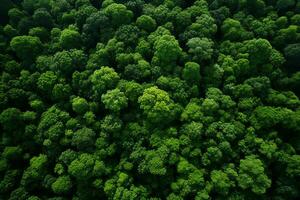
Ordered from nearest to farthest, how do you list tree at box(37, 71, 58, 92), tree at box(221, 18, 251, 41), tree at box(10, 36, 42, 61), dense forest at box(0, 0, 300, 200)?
1. dense forest at box(0, 0, 300, 200)
2. tree at box(37, 71, 58, 92)
3. tree at box(10, 36, 42, 61)
4. tree at box(221, 18, 251, 41)

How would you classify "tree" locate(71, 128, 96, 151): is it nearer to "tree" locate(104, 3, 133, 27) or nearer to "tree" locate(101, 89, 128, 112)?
"tree" locate(101, 89, 128, 112)

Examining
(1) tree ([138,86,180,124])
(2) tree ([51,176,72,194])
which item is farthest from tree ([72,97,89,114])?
(2) tree ([51,176,72,194])

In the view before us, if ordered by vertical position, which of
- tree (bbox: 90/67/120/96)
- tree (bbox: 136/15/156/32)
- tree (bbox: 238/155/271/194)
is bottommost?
tree (bbox: 238/155/271/194)

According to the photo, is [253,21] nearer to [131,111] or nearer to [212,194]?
[131,111]

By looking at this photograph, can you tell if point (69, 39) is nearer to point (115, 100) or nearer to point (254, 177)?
point (115, 100)

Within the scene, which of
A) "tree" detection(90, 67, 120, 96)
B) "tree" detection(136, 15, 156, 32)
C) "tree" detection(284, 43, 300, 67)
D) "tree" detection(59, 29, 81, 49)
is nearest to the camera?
"tree" detection(90, 67, 120, 96)

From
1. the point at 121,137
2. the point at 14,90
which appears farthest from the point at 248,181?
the point at 14,90

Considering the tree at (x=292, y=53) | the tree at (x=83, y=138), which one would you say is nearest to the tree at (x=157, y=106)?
the tree at (x=83, y=138)

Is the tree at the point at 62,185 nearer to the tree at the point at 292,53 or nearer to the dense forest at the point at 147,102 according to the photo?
the dense forest at the point at 147,102
